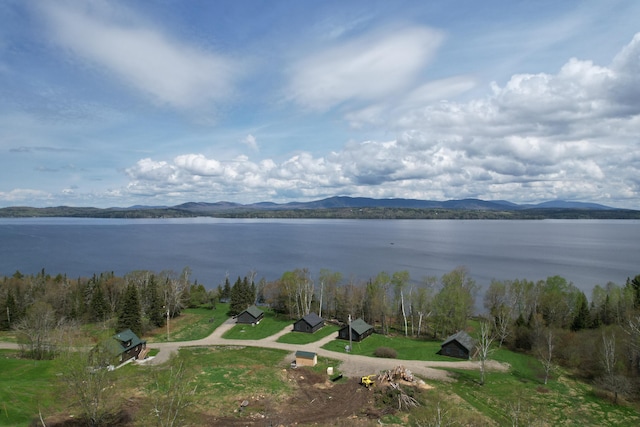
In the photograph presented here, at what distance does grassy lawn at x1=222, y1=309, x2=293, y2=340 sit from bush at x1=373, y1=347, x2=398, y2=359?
57.5 ft

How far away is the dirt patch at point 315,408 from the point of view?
96.2 feet

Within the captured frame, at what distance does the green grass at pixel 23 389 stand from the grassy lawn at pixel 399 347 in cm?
3004

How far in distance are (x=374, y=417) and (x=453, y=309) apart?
3236 centimetres

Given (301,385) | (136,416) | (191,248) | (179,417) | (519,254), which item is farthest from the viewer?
(191,248)

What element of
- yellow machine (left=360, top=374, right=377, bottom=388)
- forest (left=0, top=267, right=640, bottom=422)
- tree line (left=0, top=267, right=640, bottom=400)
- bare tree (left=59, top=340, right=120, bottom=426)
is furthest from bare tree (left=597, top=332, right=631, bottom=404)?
bare tree (left=59, top=340, right=120, bottom=426)

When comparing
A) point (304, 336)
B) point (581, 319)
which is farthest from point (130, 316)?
point (581, 319)

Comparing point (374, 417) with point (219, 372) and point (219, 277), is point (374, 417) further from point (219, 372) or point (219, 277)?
point (219, 277)

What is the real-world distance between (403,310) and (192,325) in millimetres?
34613

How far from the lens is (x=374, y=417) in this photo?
30453mm

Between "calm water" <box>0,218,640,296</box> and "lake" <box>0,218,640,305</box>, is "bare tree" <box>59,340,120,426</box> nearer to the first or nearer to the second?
"lake" <box>0,218,640,305</box>

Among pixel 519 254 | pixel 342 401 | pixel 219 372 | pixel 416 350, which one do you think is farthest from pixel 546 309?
pixel 519 254

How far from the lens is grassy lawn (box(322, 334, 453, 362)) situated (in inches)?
1861

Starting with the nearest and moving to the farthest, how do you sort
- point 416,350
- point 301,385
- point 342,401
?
1. point 342,401
2. point 301,385
3. point 416,350

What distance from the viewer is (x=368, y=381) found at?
36250 millimetres
